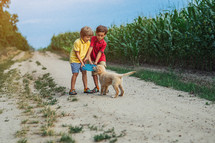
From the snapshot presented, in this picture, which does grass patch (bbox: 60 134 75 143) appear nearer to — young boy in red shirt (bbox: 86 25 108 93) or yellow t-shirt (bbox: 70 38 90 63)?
young boy in red shirt (bbox: 86 25 108 93)

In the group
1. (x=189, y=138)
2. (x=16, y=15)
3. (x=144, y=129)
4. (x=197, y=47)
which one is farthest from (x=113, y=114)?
(x=16, y=15)

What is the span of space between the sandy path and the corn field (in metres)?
3.56

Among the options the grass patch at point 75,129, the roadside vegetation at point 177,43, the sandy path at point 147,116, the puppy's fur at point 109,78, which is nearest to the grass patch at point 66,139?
the sandy path at point 147,116

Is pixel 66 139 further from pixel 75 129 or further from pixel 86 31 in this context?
pixel 86 31

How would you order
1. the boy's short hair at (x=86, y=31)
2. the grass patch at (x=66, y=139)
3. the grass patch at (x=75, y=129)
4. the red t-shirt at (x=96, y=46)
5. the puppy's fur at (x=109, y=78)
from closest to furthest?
the grass patch at (x=66, y=139) < the grass patch at (x=75, y=129) < the puppy's fur at (x=109, y=78) < the boy's short hair at (x=86, y=31) < the red t-shirt at (x=96, y=46)

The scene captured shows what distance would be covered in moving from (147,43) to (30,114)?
25.7 ft

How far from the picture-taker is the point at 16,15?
3419 cm

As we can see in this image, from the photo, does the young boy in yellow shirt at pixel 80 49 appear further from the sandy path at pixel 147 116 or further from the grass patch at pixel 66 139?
the grass patch at pixel 66 139

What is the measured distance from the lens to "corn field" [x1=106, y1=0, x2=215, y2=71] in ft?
28.8

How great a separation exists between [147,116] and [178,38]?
6.29 metres

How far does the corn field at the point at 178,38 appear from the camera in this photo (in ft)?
28.8

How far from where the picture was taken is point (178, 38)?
31.5 feet

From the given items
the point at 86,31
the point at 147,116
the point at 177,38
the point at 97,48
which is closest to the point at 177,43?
the point at 177,38

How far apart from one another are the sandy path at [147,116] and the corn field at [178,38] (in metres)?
3.56
